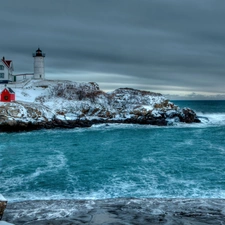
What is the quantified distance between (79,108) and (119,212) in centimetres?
4819

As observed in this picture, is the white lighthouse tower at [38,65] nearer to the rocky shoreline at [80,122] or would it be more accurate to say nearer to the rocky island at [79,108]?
the rocky island at [79,108]

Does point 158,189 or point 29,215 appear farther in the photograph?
point 158,189

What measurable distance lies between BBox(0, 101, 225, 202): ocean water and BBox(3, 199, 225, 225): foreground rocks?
2.84 m

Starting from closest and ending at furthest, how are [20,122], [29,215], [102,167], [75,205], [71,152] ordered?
[29,215] → [75,205] → [102,167] → [71,152] → [20,122]

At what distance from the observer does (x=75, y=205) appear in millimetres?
15570

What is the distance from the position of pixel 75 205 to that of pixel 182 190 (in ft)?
27.2

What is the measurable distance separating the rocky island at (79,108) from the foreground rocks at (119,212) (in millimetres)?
36053

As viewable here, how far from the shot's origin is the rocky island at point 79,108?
51.8 metres

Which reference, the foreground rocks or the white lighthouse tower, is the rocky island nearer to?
the white lighthouse tower

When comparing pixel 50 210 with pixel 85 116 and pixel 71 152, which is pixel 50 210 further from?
pixel 85 116

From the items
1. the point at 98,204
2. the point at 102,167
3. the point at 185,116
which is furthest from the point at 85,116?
the point at 98,204

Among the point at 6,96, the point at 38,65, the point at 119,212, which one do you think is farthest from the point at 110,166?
the point at 38,65

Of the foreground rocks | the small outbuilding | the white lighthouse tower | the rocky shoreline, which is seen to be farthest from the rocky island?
the foreground rocks

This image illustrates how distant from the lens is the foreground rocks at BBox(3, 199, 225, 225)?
12406 millimetres
